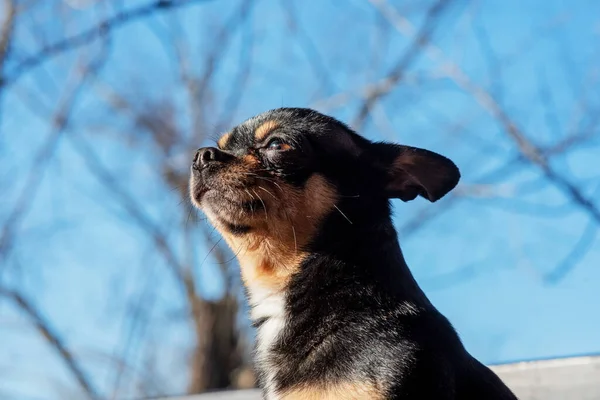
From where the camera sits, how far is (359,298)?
7.35 feet

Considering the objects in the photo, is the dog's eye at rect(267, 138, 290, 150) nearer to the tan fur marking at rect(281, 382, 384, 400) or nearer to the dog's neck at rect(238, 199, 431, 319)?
the dog's neck at rect(238, 199, 431, 319)

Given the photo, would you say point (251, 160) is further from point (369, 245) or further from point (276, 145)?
point (369, 245)

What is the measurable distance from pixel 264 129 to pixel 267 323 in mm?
640

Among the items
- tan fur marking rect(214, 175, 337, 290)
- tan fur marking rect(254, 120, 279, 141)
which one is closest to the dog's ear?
tan fur marking rect(214, 175, 337, 290)

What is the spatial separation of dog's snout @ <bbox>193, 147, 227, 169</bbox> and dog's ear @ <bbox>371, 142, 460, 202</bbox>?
52 centimetres

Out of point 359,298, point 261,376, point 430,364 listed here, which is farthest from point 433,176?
point 261,376

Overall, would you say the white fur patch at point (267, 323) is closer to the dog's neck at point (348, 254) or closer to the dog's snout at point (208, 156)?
the dog's neck at point (348, 254)

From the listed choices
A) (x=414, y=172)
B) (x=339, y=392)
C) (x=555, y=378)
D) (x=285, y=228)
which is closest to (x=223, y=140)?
(x=285, y=228)

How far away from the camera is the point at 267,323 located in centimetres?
245

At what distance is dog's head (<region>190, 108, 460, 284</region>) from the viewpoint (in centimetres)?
241

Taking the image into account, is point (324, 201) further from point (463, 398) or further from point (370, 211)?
point (463, 398)

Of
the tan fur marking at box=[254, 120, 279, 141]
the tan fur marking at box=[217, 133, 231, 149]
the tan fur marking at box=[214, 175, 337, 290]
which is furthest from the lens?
the tan fur marking at box=[217, 133, 231, 149]

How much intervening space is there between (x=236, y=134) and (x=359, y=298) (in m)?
0.77

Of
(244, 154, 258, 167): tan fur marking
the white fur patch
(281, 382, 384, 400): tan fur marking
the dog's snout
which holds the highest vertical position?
the dog's snout
